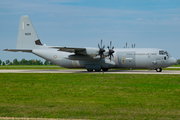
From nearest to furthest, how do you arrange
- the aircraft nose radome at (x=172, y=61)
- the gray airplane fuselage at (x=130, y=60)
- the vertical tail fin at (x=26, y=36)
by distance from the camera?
1. the aircraft nose radome at (x=172, y=61)
2. the gray airplane fuselage at (x=130, y=60)
3. the vertical tail fin at (x=26, y=36)

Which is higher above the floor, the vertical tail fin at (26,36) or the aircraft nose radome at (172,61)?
the vertical tail fin at (26,36)

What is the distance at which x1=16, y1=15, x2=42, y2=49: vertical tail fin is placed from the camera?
42281 mm

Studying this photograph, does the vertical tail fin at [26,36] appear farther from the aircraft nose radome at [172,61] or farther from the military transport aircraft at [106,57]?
the aircraft nose radome at [172,61]

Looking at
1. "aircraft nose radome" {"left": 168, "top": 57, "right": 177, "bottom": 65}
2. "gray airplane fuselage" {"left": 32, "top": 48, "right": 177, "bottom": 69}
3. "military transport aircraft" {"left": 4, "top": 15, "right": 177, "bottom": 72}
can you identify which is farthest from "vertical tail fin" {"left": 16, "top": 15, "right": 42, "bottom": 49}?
"aircraft nose radome" {"left": 168, "top": 57, "right": 177, "bottom": 65}

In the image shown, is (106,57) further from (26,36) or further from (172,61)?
(26,36)

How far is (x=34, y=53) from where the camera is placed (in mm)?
40938

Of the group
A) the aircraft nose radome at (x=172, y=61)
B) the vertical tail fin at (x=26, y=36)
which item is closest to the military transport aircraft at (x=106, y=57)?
the aircraft nose radome at (x=172, y=61)

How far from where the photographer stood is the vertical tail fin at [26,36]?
4228 cm

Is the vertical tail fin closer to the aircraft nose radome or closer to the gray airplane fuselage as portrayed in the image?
the gray airplane fuselage

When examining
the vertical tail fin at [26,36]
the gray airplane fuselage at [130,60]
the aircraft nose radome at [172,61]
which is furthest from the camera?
the vertical tail fin at [26,36]

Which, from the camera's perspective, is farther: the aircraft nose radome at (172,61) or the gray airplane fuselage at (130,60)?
the gray airplane fuselage at (130,60)

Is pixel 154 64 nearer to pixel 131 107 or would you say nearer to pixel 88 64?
pixel 88 64

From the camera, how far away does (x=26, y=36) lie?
139 feet

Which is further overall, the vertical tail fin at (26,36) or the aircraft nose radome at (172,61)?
the vertical tail fin at (26,36)
